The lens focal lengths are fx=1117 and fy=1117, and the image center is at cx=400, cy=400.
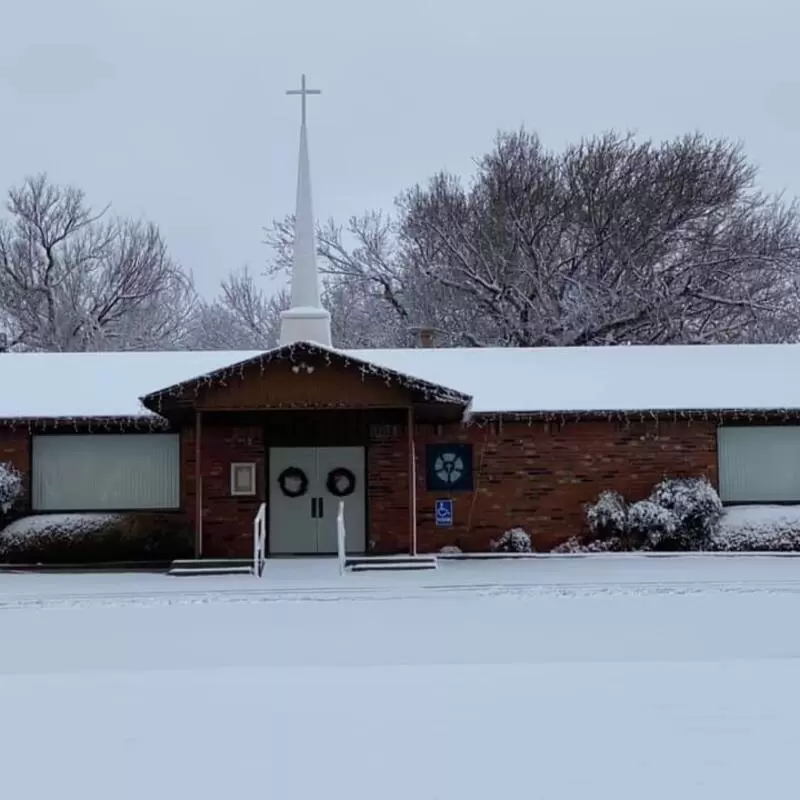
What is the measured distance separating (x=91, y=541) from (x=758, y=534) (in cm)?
1157

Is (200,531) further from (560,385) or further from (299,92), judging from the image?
(299,92)

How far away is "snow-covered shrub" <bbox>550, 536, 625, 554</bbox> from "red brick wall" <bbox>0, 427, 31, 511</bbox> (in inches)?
376

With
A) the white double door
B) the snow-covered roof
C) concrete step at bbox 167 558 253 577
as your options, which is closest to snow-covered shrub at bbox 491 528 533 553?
the snow-covered roof

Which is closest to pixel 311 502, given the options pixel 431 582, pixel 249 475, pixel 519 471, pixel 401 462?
pixel 249 475

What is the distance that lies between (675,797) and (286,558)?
1345cm

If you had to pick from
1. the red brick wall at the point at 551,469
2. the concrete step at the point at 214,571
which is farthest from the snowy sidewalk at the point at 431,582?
the red brick wall at the point at 551,469

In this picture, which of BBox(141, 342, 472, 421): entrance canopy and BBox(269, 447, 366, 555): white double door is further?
BBox(269, 447, 366, 555): white double door

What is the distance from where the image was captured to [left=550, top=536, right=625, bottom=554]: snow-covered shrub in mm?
19703

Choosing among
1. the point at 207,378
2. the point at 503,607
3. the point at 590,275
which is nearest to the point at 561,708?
the point at 503,607

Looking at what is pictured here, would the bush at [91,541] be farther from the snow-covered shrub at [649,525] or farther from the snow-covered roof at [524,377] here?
the snow-covered shrub at [649,525]

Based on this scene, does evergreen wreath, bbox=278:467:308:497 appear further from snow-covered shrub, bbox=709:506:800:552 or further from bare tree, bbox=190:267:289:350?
bare tree, bbox=190:267:289:350

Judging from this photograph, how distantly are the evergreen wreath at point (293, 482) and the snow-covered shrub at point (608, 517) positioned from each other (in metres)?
5.11

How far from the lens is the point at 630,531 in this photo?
19.5 meters

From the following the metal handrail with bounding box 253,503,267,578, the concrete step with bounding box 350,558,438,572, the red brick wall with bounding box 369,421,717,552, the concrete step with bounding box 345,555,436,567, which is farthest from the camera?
the red brick wall with bounding box 369,421,717,552
